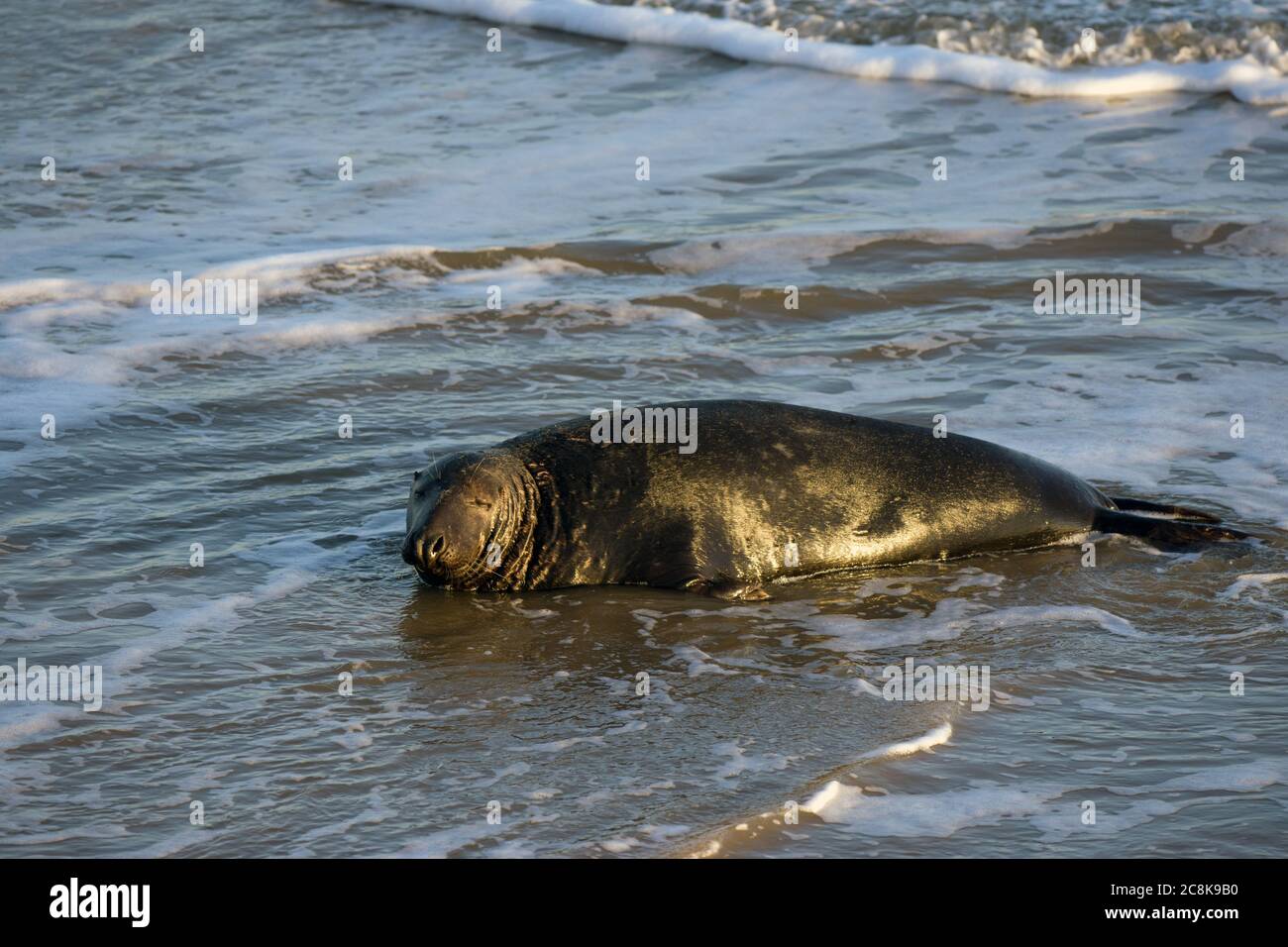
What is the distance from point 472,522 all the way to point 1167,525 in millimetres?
2645

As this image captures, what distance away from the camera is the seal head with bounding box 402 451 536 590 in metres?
5.88

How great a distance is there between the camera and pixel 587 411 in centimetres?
771

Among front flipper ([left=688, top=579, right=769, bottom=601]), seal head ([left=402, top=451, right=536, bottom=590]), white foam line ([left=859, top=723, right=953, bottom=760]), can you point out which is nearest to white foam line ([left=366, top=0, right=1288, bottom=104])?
front flipper ([left=688, top=579, right=769, bottom=601])

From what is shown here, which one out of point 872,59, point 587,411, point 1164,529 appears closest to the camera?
point 1164,529

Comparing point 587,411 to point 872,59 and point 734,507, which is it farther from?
point 872,59

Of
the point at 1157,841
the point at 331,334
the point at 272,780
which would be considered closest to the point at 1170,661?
the point at 1157,841

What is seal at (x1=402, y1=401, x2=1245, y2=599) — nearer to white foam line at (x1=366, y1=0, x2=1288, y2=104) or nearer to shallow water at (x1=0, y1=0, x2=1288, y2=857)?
shallow water at (x1=0, y1=0, x2=1288, y2=857)

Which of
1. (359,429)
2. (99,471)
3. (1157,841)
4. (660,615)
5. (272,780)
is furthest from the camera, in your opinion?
(359,429)

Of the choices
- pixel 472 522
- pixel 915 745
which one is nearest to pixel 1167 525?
pixel 915 745

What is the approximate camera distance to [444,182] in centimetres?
1193

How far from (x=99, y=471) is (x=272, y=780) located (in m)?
2.93

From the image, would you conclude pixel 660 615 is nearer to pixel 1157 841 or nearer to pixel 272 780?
pixel 272 780

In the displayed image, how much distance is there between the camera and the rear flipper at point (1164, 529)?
245 inches

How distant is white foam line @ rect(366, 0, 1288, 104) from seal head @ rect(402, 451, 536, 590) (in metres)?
9.72
